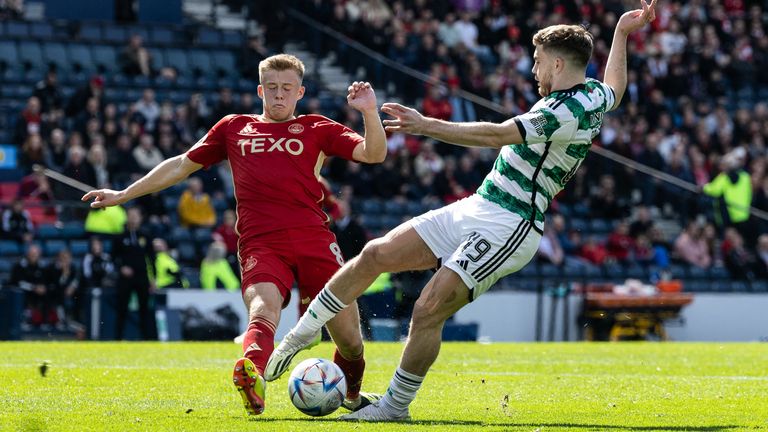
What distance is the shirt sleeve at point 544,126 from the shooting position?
25.2 ft

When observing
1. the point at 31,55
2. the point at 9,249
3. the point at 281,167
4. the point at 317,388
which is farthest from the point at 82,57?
the point at 317,388

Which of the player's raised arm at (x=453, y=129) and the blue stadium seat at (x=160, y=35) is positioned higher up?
the player's raised arm at (x=453, y=129)

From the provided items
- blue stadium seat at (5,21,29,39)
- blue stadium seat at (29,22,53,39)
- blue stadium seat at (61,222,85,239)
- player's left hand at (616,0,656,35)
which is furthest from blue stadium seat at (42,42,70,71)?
player's left hand at (616,0,656,35)

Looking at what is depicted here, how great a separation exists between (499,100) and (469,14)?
10.2 feet

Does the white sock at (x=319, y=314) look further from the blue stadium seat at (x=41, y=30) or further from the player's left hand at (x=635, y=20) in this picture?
the blue stadium seat at (x=41, y=30)

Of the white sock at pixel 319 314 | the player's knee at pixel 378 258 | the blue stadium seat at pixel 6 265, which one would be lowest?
the blue stadium seat at pixel 6 265

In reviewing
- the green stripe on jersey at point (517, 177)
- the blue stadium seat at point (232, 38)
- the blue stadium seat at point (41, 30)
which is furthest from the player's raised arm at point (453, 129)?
the blue stadium seat at point (232, 38)

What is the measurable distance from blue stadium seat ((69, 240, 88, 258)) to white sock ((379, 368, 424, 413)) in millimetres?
13514

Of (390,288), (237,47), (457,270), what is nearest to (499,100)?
(237,47)

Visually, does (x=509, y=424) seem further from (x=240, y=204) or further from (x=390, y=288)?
(x=390, y=288)

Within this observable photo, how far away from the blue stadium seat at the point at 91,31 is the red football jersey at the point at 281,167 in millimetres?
18088

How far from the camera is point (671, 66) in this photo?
101ft

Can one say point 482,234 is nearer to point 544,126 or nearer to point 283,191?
point 544,126

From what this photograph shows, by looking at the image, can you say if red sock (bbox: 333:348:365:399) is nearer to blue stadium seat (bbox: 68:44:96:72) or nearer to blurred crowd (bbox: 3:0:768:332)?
blurred crowd (bbox: 3:0:768:332)
